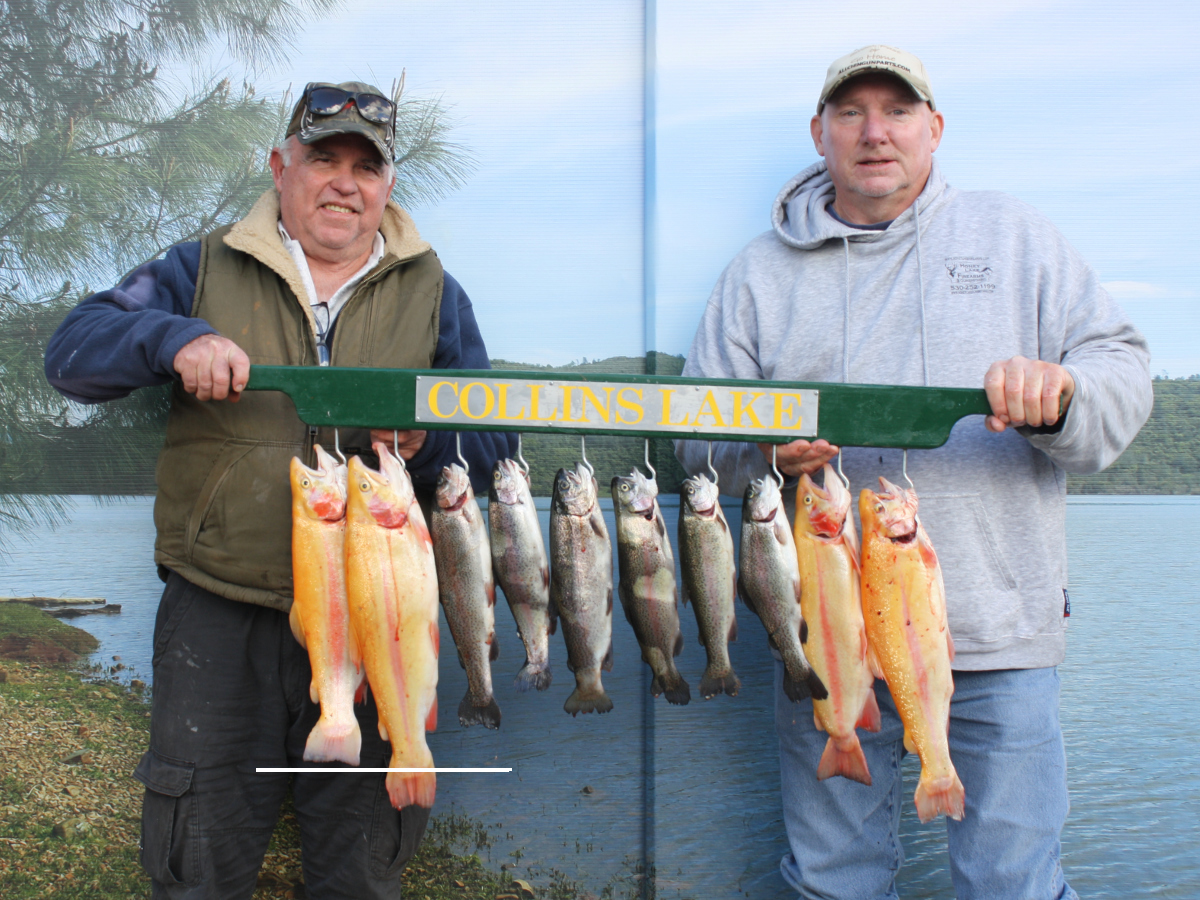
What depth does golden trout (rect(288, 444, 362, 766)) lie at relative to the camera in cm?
201

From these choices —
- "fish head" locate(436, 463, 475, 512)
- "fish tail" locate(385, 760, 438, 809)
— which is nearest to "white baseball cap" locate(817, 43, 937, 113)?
"fish head" locate(436, 463, 475, 512)

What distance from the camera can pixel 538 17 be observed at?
3229 mm

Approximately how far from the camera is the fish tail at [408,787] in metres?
2.01

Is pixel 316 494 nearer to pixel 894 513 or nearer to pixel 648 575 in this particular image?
pixel 648 575

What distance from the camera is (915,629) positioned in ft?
6.50

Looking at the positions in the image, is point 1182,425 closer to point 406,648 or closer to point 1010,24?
point 1010,24

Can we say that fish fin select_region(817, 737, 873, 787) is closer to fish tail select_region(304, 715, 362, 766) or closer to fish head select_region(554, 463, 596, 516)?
fish head select_region(554, 463, 596, 516)

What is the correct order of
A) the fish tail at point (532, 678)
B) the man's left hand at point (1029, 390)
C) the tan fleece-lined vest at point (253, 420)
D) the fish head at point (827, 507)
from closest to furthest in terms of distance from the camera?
the man's left hand at point (1029, 390)
the fish head at point (827, 507)
the fish tail at point (532, 678)
the tan fleece-lined vest at point (253, 420)

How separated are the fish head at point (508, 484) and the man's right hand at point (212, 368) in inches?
25.8

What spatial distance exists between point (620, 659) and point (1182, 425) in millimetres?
2339

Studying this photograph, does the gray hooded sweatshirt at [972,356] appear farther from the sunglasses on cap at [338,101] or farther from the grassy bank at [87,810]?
the grassy bank at [87,810]

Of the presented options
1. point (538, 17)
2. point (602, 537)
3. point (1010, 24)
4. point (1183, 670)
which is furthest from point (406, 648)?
point (1010, 24)

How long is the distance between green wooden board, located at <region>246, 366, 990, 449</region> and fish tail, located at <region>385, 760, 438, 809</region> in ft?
2.78

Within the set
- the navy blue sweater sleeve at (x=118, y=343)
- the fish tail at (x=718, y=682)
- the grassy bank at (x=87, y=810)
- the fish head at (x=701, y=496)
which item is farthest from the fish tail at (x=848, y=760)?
the navy blue sweater sleeve at (x=118, y=343)
